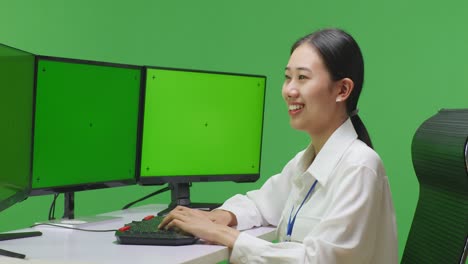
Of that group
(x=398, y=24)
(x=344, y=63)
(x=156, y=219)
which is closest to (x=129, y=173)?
(x=156, y=219)

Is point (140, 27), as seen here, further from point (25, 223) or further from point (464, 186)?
point (464, 186)

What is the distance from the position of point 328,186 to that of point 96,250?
0.59 m

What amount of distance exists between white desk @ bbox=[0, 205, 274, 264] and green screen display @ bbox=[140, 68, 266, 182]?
56cm

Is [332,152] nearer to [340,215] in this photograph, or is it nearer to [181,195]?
[340,215]

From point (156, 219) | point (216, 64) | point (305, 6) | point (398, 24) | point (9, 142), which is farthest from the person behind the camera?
point (216, 64)

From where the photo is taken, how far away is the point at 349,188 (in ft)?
5.45

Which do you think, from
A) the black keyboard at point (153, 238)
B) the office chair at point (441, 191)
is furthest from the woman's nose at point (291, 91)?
the black keyboard at point (153, 238)

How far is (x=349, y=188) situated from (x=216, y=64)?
5.21 ft

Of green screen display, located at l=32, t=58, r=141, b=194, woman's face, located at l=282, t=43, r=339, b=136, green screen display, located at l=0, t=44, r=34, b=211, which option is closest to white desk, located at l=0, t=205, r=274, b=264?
green screen display, located at l=0, t=44, r=34, b=211

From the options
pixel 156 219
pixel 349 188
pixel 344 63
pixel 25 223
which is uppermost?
pixel 344 63

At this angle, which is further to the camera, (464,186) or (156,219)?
(156,219)

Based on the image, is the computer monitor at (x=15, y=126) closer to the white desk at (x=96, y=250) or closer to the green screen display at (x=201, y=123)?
the white desk at (x=96, y=250)

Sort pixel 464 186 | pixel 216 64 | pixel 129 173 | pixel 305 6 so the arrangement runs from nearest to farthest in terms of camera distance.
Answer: pixel 464 186
pixel 129 173
pixel 305 6
pixel 216 64

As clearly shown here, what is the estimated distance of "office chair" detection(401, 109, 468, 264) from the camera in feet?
5.21
